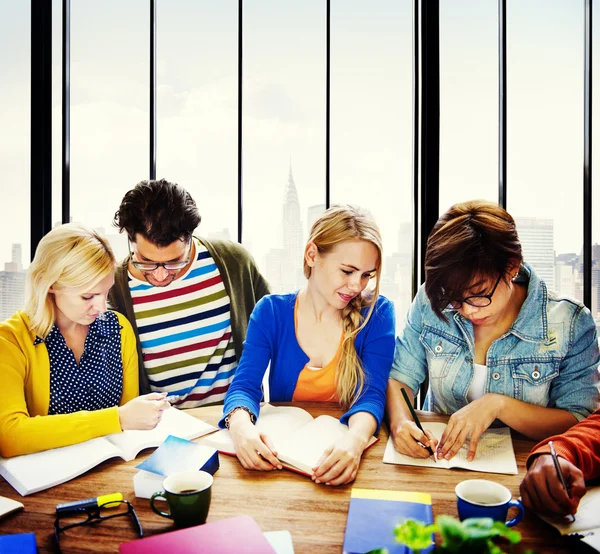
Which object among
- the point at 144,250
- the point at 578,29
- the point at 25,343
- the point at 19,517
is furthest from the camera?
the point at 578,29

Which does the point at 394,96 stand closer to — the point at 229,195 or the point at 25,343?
the point at 229,195

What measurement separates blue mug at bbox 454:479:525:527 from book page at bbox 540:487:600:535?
67 mm

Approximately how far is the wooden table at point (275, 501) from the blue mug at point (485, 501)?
58mm

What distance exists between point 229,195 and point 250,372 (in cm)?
89

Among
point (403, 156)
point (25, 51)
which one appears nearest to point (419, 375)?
point (403, 156)

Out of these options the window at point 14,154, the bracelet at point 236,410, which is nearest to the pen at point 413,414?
the bracelet at point 236,410

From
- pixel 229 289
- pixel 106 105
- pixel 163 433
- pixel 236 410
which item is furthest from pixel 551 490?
pixel 106 105

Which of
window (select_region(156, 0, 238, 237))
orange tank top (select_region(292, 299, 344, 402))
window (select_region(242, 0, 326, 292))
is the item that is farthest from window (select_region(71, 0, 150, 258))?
orange tank top (select_region(292, 299, 344, 402))

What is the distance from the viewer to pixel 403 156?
6.90 feet

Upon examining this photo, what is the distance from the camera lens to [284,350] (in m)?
1.57

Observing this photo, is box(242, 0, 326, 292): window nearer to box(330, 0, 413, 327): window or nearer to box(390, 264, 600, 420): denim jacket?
box(330, 0, 413, 327): window

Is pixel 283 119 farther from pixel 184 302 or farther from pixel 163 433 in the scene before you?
pixel 163 433

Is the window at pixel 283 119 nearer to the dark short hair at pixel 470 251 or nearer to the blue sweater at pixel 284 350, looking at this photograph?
the blue sweater at pixel 284 350

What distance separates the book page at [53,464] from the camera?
3.45 feet
